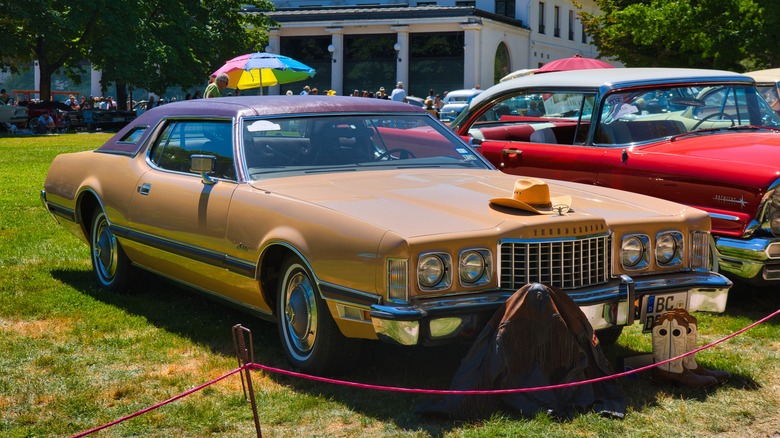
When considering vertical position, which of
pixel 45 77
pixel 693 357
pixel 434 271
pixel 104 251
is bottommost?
pixel 693 357

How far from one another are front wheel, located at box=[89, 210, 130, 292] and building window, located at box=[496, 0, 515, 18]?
2172 inches

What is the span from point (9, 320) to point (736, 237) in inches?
189

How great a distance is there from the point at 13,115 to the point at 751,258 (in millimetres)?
34986

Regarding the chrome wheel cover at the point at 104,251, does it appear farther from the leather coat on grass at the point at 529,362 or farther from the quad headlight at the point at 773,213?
the quad headlight at the point at 773,213

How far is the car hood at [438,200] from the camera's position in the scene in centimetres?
496

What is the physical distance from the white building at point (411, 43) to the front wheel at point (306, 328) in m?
48.5

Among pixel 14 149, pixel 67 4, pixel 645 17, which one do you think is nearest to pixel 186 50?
pixel 67 4

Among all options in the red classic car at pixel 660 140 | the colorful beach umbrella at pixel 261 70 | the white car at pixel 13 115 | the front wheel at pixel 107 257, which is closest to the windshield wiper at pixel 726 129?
the red classic car at pixel 660 140

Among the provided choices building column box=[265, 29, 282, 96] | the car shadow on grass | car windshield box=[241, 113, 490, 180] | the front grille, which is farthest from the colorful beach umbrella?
building column box=[265, 29, 282, 96]

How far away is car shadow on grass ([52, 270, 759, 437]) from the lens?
493 centimetres

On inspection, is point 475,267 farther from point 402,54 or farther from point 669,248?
point 402,54

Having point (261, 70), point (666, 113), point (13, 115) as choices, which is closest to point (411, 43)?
point (13, 115)

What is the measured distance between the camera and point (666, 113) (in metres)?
7.98

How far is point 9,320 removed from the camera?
22.5 ft
